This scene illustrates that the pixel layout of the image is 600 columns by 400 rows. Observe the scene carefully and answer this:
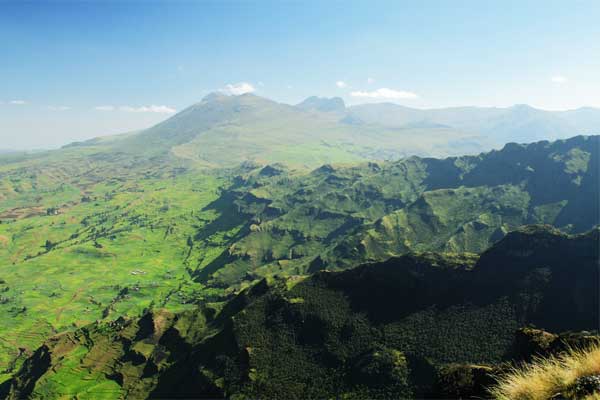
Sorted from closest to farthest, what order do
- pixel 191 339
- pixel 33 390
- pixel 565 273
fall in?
1. pixel 565 273
2. pixel 33 390
3. pixel 191 339

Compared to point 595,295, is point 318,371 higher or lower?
lower

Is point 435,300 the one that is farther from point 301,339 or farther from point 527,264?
point 301,339

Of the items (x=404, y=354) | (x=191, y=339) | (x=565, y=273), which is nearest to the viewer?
(x=404, y=354)

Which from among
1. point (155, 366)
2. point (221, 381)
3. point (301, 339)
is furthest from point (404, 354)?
point (155, 366)

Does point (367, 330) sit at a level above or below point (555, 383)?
below

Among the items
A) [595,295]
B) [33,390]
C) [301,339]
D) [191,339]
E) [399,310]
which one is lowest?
[33,390]

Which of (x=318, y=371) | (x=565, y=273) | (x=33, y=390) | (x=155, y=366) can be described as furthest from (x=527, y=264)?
(x=33, y=390)

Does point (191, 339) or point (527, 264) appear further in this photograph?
point (191, 339)

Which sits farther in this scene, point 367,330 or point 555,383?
point 367,330
